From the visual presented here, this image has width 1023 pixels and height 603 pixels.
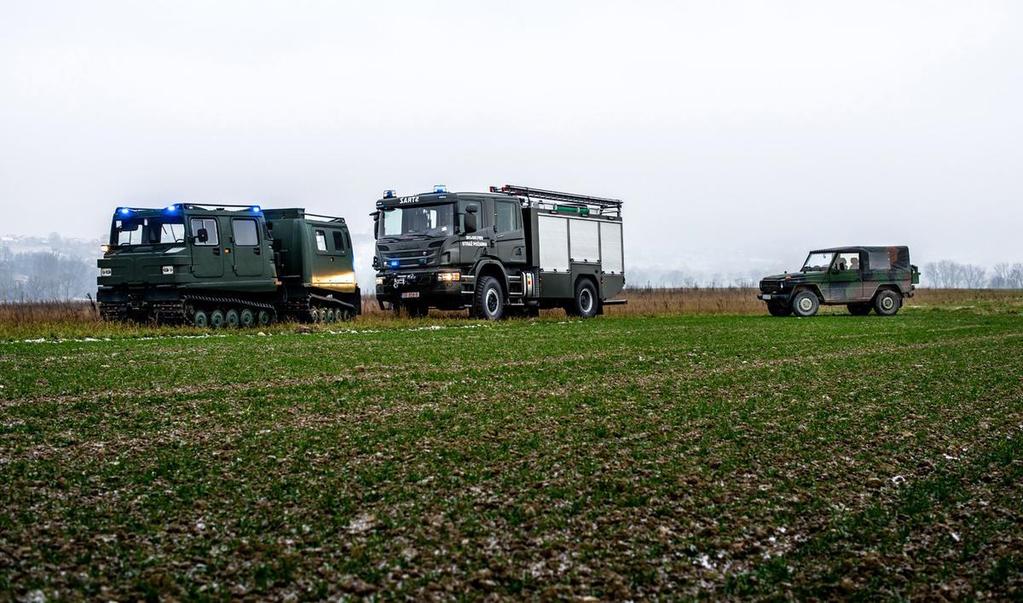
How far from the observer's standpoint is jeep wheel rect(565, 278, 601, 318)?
26.8 meters

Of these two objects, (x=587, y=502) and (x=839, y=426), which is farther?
(x=839, y=426)

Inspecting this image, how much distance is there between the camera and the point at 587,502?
4832 mm

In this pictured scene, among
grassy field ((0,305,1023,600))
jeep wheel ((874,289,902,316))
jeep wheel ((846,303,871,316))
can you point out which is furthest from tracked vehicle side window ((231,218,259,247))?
jeep wheel ((874,289,902,316))

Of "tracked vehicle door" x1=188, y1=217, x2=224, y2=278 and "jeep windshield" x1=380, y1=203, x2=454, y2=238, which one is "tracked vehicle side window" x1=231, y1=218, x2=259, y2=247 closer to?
"tracked vehicle door" x1=188, y1=217, x2=224, y2=278

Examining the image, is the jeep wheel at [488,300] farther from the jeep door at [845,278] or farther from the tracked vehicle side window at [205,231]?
the jeep door at [845,278]

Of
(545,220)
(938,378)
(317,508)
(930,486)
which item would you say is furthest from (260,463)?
(545,220)

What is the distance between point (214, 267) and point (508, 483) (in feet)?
57.6

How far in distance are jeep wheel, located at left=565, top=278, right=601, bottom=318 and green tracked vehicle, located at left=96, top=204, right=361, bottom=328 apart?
262 inches

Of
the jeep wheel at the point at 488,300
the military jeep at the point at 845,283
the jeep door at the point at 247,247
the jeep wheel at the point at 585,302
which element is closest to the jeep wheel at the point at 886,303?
the military jeep at the point at 845,283

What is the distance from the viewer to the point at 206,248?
21328 millimetres

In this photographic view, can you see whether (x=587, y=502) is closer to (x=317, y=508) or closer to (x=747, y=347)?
(x=317, y=508)

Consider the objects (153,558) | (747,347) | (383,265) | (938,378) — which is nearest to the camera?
(153,558)

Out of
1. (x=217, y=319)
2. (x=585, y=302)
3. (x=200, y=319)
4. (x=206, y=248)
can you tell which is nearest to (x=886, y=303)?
(x=585, y=302)

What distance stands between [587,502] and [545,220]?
20654 mm
